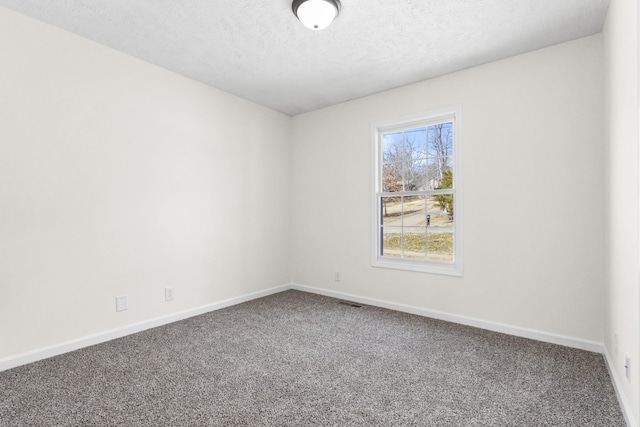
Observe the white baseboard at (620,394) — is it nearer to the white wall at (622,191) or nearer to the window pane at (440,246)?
the white wall at (622,191)

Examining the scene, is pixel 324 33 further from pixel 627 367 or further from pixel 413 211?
pixel 627 367

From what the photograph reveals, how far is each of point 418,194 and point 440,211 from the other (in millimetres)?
314

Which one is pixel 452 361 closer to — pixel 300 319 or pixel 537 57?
pixel 300 319

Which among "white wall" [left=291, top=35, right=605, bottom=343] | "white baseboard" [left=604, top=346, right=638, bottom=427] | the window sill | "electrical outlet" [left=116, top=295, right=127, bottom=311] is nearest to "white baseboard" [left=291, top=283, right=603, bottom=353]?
"white wall" [left=291, top=35, right=605, bottom=343]

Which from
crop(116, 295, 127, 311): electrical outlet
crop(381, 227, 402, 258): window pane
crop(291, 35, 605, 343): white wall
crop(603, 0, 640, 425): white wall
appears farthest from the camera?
crop(381, 227, 402, 258): window pane

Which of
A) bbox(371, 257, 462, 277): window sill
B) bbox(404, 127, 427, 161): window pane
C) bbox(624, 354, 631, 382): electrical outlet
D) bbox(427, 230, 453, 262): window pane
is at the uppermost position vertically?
bbox(404, 127, 427, 161): window pane

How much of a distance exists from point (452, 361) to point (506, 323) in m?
0.94

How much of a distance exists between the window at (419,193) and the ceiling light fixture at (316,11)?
1.67m

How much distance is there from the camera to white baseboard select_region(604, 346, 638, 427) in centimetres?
166

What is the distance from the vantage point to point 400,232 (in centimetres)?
386

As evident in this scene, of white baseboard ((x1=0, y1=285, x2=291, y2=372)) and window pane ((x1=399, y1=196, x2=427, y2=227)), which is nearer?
white baseboard ((x1=0, y1=285, x2=291, y2=372))

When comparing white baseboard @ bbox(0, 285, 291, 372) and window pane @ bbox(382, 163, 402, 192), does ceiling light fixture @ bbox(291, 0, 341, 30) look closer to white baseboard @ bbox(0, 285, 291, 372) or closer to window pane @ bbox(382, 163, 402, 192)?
window pane @ bbox(382, 163, 402, 192)

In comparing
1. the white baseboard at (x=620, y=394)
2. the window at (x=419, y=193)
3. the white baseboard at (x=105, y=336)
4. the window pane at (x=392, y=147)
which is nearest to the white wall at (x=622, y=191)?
the white baseboard at (x=620, y=394)

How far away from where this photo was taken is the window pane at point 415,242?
144 inches
